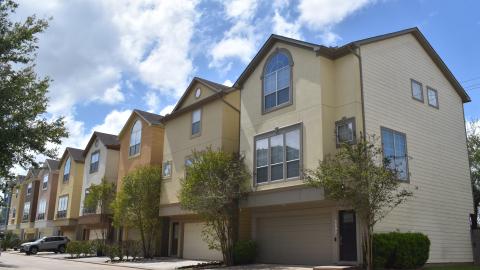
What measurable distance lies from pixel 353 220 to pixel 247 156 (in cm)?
654

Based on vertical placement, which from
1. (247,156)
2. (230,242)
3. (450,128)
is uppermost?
(450,128)

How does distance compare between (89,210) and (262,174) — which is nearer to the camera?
(262,174)

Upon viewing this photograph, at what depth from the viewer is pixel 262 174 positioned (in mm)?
23578

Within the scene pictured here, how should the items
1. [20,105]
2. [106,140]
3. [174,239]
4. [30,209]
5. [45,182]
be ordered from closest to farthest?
[20,105], [174,239], [106,140], [45,182], [30,209]

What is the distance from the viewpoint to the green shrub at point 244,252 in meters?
23.8

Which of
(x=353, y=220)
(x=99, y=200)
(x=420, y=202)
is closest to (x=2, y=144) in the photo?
(x=353, y=220)

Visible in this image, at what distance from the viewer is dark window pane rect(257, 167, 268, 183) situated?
23.3 meters

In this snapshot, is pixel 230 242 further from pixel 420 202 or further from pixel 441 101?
pixel 441 101

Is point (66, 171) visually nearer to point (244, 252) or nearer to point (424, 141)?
point (244, 252)

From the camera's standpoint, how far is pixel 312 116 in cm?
2139

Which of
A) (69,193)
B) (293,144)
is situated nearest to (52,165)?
(69,193)

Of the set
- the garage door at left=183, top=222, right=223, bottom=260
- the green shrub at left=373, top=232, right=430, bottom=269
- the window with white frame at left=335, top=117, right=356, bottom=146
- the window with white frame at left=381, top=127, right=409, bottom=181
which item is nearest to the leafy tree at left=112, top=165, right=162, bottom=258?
the garage door at left=183, top=222, right=223, bottom=260

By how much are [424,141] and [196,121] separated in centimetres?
1320

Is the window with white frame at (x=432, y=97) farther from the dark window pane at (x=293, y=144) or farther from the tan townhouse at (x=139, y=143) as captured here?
the tan townhouse at (x=139, y=143)
